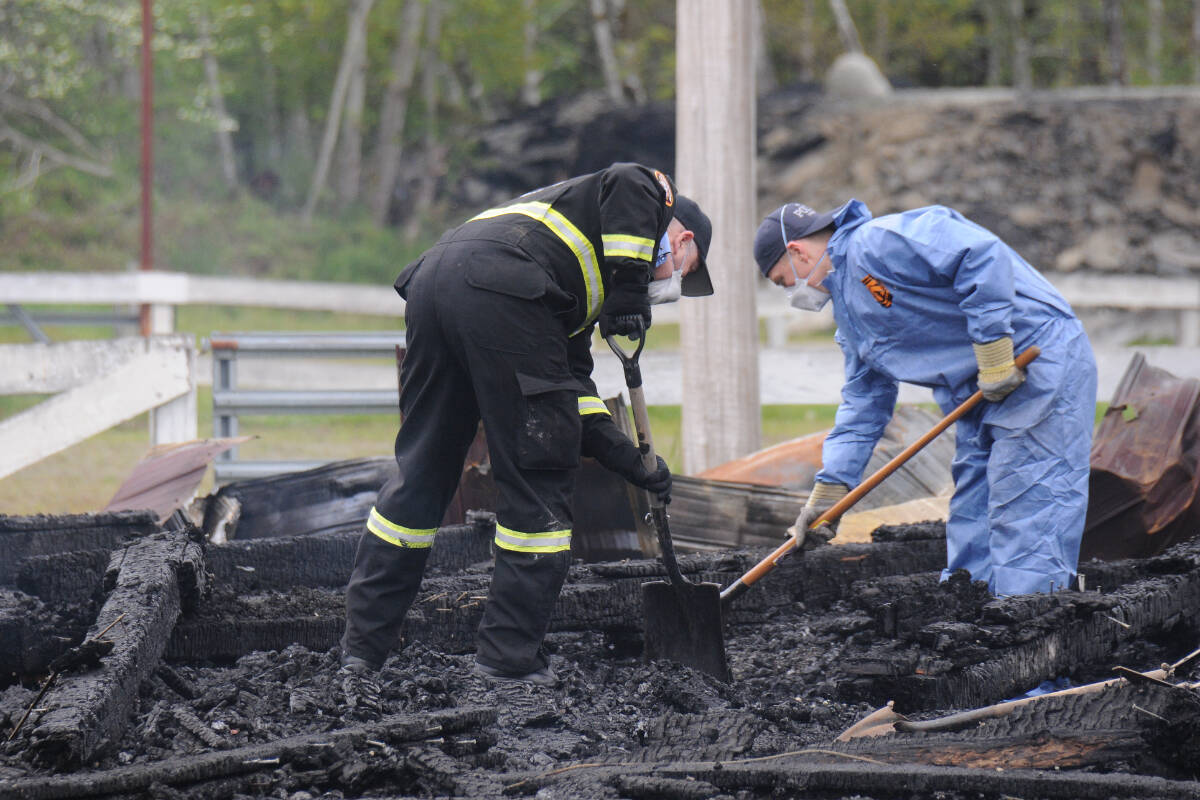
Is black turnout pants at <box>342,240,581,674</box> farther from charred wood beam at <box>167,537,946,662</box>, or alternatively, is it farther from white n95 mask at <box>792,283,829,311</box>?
white n95 mask at <box>792,283,829,311</box>

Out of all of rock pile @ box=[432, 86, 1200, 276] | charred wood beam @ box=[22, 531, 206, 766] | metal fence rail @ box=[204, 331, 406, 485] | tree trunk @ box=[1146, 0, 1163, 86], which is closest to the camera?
charred wood beam @ box=[22, 531, 206, 766]

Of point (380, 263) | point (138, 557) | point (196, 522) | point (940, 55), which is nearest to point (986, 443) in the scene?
point (138, 557)

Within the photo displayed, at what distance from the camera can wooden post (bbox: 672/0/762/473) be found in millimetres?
5652

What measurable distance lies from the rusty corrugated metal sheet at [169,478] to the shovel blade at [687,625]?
228cm

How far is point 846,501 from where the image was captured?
4.21 metres

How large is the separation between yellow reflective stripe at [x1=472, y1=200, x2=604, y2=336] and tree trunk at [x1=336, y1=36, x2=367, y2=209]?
23.9 metres

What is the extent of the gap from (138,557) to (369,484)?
1568 millimetres

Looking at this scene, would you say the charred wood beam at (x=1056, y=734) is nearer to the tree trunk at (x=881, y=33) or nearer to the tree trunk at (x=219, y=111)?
the tree trunk at (x=219, y=111)

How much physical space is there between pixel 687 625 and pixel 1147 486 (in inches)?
78.2

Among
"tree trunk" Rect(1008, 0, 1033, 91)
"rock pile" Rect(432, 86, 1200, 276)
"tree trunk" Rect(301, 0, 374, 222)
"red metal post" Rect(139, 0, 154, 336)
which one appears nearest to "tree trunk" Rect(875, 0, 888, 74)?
"tree trunk" Rect(1008, 0, 1033, 91)

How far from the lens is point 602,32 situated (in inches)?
1009

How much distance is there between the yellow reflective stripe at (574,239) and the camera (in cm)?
362

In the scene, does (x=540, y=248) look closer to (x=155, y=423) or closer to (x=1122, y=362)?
(x=155, y=423)

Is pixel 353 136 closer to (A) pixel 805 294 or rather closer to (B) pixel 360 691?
(A) pixel 805 294
